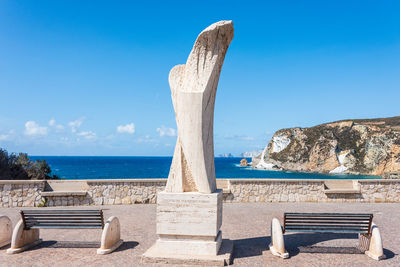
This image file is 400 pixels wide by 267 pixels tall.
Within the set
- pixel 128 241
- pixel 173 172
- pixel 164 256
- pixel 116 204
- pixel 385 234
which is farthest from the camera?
pixel 116 204

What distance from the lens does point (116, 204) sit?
11.1 metres

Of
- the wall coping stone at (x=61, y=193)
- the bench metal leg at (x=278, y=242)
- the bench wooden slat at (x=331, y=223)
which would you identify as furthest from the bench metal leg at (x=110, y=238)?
the wall coping stone at (x=61, y=193)

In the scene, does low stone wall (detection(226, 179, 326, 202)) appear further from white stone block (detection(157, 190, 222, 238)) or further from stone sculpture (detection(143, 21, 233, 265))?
white stone block (detection(157, 190, 222, 238))

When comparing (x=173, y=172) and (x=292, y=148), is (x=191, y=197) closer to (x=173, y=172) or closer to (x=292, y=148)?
(x=173, y=172)

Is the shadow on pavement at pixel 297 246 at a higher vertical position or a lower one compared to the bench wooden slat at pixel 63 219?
lower

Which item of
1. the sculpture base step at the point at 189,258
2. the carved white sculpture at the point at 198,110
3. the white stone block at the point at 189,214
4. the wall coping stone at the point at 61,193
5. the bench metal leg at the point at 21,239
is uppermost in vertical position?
the carved white sculpture at the point at 198,110

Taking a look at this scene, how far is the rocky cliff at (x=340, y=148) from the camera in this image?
6562 cm

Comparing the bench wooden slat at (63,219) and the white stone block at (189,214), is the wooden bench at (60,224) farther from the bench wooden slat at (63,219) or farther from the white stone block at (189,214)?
the white stone block at (189,214)

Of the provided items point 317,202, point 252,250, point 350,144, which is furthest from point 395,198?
point 350,144

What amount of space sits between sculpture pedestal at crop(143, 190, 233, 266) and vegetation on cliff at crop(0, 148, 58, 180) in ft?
53.3

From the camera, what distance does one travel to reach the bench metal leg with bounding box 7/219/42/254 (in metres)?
5.77

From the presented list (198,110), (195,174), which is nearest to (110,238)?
(195,174)

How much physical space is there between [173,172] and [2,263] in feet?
10.5

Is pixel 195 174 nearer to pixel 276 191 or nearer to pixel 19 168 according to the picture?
pixel 276 191
